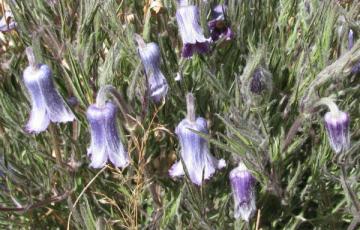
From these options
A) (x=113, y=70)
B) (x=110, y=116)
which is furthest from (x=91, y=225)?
(x=113, y=70)

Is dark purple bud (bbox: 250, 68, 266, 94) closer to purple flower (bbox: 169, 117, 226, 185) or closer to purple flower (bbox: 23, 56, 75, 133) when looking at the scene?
purple flower (bbox: 169, 117, 226, 185)

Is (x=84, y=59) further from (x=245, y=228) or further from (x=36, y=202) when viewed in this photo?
(x=245, y=228)

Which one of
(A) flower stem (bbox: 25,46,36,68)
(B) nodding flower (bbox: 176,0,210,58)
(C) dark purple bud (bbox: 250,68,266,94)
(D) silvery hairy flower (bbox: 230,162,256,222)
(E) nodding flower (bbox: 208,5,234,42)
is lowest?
(D) silvery hairy flower (bbox: 230,162,256,222)

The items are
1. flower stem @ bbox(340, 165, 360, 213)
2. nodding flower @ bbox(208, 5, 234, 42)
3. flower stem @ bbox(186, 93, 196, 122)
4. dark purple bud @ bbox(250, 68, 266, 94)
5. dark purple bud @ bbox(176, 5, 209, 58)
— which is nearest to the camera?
flower stem @ bbox(340, 165, 360, 213)

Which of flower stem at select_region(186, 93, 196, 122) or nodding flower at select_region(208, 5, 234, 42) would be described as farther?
nodding flower at select_region(208, 5, 234, 42)

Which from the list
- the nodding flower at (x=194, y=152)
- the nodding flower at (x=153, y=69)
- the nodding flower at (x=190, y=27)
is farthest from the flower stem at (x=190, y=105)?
the nodding flower at (x=190, y=27)

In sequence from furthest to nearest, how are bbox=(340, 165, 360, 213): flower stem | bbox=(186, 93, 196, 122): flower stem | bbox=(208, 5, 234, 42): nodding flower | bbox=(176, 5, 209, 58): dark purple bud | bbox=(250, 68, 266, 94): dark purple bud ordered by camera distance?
1. bbox=(208, 5, 234, 42): nodding flower
2. bbox=(176, 5, 209, 58): dark purple bud
3. bbox=(250, 68, 266, 94): dark purple bud
4. bbox=(186, 93, 196, 122): flower stem
5. bbox=(340, 165, 360, 213): flower stem

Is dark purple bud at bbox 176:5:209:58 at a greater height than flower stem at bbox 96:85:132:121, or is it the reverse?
dark purple bud at bbox 176:5:209:58

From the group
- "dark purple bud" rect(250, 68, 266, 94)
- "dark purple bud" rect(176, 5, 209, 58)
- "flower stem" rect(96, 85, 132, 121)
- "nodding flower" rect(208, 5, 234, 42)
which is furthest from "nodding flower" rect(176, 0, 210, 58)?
"flower stem" rect(96, 85, 132, 121)
